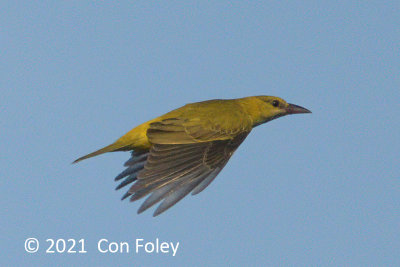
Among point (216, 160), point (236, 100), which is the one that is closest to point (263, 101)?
point (236, 100)

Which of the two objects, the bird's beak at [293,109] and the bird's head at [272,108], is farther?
the bird's beak at [293,109]

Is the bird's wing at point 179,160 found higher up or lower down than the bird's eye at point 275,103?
lower down

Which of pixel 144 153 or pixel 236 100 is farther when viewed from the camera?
pixel 236 100

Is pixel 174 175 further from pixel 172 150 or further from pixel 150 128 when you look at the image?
pixel 150 128

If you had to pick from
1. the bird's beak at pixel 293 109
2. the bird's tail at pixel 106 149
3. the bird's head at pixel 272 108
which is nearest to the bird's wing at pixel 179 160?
the bird's tail at pixel 106 149

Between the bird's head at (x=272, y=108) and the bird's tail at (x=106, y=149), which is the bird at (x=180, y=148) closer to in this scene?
the bird's tail at (x=106, y=149)

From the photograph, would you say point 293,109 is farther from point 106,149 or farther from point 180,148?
point 106,149

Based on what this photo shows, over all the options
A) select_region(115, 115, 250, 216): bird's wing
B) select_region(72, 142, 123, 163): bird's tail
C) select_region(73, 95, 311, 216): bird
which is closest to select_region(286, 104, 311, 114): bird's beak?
select_region(73, 95, 311, 216): bird
